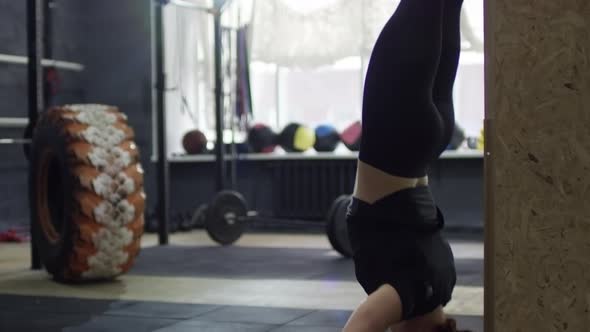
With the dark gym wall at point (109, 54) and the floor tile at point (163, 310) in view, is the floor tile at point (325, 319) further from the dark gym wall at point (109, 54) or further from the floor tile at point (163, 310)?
the dark gym wall at point (109, 54)

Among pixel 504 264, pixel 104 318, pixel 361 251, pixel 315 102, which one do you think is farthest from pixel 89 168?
pixel 315 102

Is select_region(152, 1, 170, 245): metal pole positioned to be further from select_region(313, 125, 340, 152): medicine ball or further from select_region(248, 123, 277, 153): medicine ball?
select_region(313, 125, 340, 152): medicine ball

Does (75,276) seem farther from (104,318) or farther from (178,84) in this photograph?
(178,84)

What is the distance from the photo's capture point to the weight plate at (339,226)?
4.02 m

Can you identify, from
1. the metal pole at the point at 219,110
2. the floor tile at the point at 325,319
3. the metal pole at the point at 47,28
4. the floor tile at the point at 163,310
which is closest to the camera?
the floor tile at the point at 325,319

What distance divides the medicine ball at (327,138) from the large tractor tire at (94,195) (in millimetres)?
2470

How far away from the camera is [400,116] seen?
1622 millimetres

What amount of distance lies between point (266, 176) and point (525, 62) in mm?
4648

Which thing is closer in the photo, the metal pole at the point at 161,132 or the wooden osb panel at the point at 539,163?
the wooden osb panel at the point at 539,163

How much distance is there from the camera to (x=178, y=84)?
6324 millimetres

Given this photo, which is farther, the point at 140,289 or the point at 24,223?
the point at 24,223

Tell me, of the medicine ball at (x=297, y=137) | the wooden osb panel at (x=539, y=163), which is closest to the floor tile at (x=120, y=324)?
the wooden osb panel at (x=539, y=163)

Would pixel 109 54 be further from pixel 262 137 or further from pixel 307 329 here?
pixel 307 329

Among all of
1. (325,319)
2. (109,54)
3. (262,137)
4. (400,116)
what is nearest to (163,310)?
(325,319)
